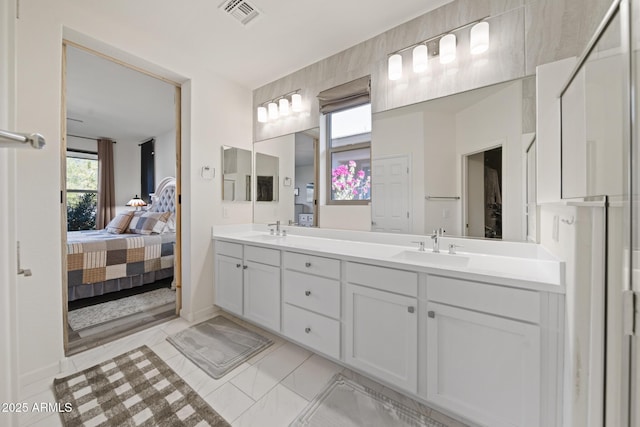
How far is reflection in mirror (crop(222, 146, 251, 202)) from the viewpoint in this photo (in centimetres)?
271

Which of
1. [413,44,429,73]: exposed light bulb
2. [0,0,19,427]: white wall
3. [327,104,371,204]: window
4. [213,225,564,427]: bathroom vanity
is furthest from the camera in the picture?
[327,104,371,204]: window

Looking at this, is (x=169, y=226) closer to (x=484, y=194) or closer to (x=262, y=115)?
(x=262, y=115)

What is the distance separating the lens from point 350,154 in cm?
220

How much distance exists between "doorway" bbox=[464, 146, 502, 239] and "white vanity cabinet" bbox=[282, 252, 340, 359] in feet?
2.99

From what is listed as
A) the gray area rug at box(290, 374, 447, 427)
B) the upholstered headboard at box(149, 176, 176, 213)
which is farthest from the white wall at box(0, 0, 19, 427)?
the upholstered headboard at box(149, 176, 176, 213)

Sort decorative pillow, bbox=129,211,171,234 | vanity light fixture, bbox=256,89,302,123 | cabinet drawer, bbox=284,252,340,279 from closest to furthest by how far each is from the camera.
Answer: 1. cabinet drawer, bbox=284,252,340,279
2. vanity light fixture, bbox=256,89,302,123
3. decorative pillow, bbox=129,211,171,234

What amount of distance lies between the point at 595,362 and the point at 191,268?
264cm

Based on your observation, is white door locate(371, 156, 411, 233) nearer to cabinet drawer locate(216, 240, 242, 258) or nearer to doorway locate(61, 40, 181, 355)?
cabinet drawer locate(216, 240, 242, 258)

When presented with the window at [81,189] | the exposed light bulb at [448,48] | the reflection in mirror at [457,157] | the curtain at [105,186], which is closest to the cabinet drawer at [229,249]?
the reflection in mirror at [457,157]

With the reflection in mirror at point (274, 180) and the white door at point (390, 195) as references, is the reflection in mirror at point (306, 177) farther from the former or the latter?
the white door at point (390, 195)

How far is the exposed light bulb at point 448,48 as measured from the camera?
5.49 ft

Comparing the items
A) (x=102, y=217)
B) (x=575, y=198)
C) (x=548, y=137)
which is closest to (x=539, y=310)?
(x=575, y=198)

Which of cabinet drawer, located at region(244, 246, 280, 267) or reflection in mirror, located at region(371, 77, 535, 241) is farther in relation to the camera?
cabinet drawer, located at region(244, 246, 280, 267)

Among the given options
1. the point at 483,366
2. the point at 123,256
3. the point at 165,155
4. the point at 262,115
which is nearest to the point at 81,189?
the point at 165,155
